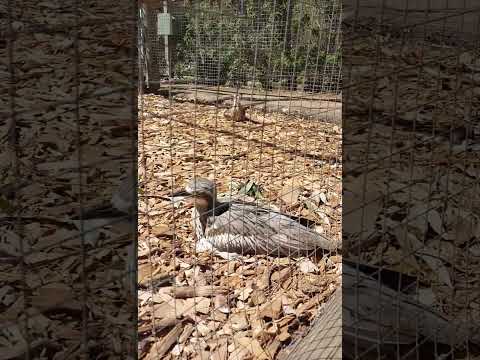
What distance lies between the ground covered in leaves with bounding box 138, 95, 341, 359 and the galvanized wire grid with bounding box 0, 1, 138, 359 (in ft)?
0.54

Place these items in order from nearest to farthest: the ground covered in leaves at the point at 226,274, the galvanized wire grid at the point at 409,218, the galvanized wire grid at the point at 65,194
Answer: the galvanized wire grid at the point at 65,194 → the galvanized wire grid at the point at 409,218 → the ground covered in leaves at the point at 226,274

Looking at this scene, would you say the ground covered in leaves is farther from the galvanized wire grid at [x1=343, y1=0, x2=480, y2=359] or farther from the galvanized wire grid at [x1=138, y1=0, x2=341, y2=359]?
the galvanized wire grid at [x1=343, y1=0, x2=480, y2=359]

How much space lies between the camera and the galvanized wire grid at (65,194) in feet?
3.55

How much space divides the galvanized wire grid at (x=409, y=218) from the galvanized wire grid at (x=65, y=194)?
741 millimetres

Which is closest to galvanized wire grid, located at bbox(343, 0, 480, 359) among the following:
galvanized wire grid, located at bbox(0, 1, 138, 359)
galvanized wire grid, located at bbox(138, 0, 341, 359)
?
galvanized wire grid, located at bbox(138, 0, 341, 359)

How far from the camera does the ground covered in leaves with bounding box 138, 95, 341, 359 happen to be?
1.72m

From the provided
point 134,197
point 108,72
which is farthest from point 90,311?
point 108,72

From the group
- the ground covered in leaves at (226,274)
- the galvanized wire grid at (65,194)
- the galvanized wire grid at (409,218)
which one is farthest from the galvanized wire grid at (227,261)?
the galvanized wire grid at (409,218)

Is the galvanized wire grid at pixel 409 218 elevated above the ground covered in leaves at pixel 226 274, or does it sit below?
above

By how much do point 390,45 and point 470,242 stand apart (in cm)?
199

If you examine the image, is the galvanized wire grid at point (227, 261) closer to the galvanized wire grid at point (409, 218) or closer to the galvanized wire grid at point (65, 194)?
the galvanized wire grid at point (65, 194)

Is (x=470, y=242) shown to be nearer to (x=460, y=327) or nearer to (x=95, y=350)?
(x=460, y=327)

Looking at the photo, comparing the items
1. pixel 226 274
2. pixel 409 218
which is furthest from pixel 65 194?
pixel 409 218

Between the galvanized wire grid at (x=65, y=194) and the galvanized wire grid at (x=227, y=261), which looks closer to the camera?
the galvanized wire grid at (x=65, y=194)
